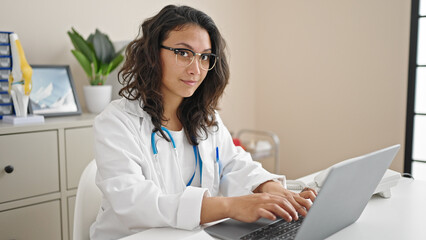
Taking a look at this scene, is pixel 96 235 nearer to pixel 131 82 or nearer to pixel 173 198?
pixel 173 198

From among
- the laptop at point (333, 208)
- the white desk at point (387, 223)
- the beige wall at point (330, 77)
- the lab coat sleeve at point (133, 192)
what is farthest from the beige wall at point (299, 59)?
the laptop at point (333, 208)

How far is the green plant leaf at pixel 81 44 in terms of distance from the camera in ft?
7.29

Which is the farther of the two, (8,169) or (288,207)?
(8,169)

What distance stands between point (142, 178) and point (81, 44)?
133 centimetres

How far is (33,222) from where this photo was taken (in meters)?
1.93

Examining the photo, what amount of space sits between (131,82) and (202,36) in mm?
292

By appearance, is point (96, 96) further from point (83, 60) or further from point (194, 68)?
point (194, 68)

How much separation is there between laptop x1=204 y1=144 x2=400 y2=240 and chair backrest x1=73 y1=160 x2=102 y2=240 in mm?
459

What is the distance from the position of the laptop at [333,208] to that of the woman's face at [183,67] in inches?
19.3

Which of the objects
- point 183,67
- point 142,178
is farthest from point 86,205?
point 183,67

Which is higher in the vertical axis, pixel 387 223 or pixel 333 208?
pixel 333 208

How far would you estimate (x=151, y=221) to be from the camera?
1.08 m

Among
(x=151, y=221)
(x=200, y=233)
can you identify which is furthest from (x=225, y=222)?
(x=151, y=221)

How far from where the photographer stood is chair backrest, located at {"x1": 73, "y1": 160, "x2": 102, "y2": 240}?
1.29 meters
